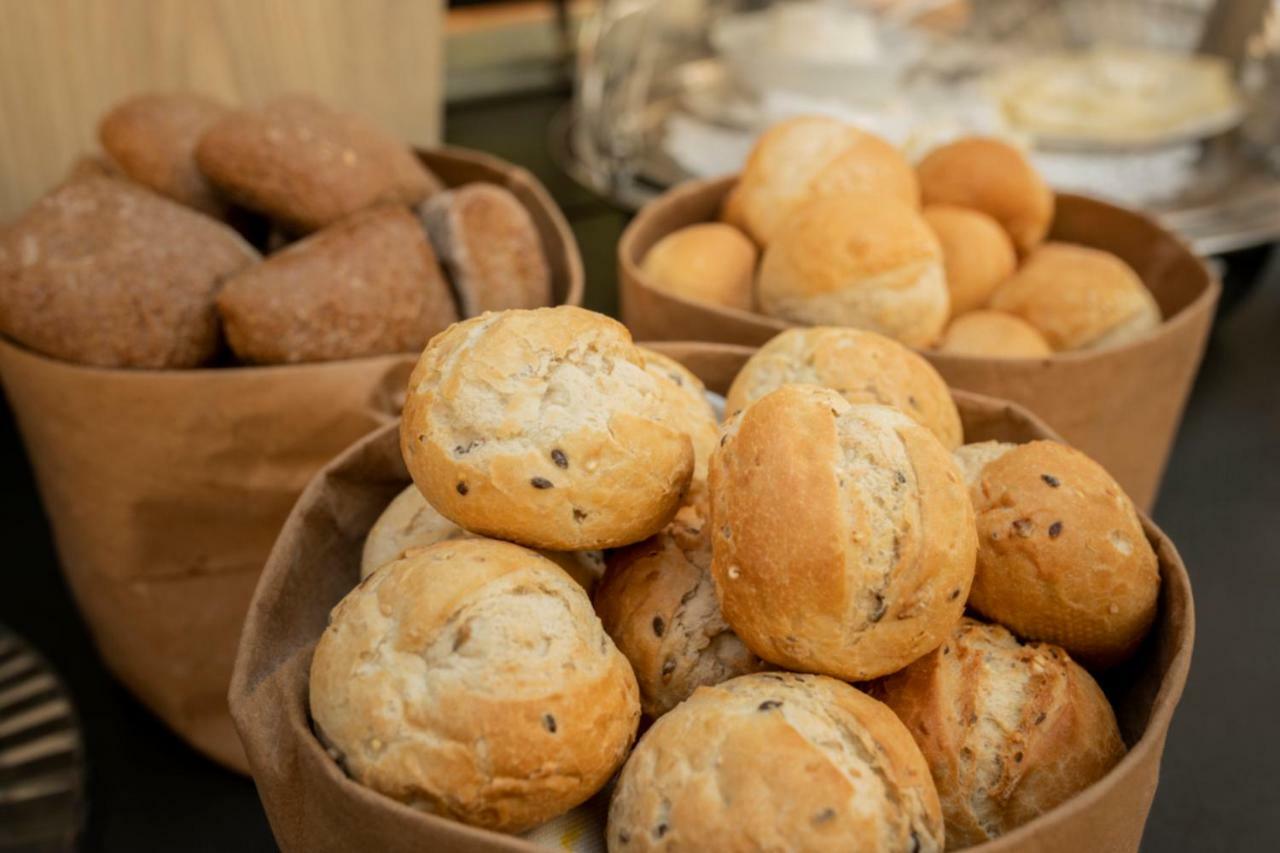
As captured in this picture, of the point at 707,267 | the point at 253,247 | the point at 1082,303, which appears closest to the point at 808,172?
the point at 707,267

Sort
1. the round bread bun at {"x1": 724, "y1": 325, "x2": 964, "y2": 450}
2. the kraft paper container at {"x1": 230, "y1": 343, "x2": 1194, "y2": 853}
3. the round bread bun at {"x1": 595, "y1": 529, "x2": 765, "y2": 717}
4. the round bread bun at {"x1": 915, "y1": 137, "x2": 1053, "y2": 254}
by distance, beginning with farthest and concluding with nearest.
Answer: the round bread bun at {"x1": 915, "y1": 137, "x2": 1053, "y2": 254}, the round bread bun at {"x1": 724, "y1": 325, "x2": 964, "y2": 450}, the round bread bun at {"x1": 595, "y1": 529, "x2": 765, "y2": 717}, the kraft paper container at {"x1": 230, "y1": 343, "x2": 1194, "y2": 853}

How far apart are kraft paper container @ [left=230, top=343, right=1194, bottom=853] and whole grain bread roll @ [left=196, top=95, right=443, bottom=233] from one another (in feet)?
1.18

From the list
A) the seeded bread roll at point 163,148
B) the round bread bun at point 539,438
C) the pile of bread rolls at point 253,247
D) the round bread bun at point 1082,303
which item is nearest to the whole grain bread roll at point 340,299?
the pile of bread rolls at point 253,247

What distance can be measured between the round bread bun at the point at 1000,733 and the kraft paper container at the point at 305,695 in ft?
0.11

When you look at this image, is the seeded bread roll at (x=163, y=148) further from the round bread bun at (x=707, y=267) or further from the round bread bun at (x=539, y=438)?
the round bread bun at (x=539, y=438)

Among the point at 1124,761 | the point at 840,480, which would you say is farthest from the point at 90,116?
the point at 1124,761

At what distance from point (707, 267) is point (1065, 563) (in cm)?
46

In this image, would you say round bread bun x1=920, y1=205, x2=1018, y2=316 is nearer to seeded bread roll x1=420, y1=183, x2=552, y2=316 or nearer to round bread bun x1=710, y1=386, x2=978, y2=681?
seeded bread roll x1=420, y1=183, x2=552, y2=316

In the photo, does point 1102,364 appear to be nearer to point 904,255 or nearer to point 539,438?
point 904,255

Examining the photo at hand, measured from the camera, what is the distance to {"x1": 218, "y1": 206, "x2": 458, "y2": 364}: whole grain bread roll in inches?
32.7

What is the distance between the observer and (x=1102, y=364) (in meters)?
0.83

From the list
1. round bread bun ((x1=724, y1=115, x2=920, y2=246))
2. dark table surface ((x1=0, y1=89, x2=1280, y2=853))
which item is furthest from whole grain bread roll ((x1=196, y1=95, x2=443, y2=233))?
dark table surface ((x1=0, y1=89, x2=1280, y2=853))

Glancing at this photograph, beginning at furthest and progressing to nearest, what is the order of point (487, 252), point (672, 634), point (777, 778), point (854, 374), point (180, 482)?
point (487, 252) → point (180, 482) → point (854, 374) → point (672, 634) → point (777, 778)

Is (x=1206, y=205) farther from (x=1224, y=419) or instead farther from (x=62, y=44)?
(x=62, y=44)
